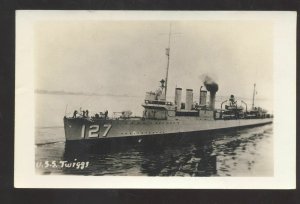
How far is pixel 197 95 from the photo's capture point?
120 cm

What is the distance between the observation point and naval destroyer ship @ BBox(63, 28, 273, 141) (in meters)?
1.15

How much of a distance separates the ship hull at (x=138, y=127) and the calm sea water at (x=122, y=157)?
3 centimetres

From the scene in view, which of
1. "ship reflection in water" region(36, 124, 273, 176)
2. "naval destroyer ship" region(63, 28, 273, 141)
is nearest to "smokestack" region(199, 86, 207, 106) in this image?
"naval destroyer ship" region(63, 28, 273, 141)

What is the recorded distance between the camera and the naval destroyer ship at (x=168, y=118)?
115 centimetres

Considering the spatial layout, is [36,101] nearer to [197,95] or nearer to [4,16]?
[4,16]

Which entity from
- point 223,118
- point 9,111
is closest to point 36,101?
point 9,111

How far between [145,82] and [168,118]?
167mm

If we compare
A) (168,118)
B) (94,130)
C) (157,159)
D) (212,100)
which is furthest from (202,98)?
(94,130)

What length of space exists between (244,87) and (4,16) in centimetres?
80

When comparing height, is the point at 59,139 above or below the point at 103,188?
above

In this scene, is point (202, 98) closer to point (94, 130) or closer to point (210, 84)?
point (210, 84)

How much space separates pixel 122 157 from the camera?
3.80 ft

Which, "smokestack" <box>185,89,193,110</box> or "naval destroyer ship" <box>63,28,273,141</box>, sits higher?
"smokestack" <box>185,89,193,110</box>

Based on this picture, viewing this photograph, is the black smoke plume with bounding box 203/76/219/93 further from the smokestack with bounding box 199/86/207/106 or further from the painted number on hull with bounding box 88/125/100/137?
the painted number on hull with bounding box 88/125/100/137
